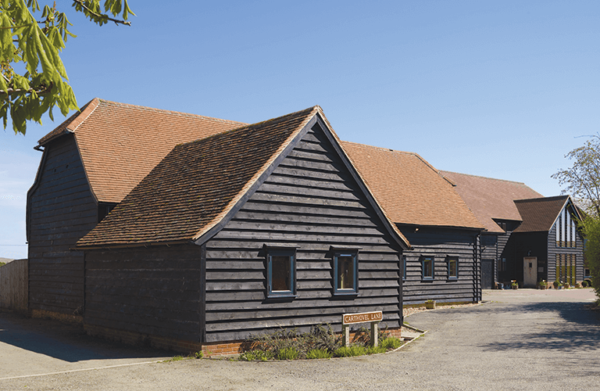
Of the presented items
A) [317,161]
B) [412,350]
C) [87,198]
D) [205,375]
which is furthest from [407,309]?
[205,375]

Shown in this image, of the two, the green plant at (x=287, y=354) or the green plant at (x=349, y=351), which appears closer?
the green plant at (x=287, y=354)

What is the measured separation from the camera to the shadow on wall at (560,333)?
51.6ft

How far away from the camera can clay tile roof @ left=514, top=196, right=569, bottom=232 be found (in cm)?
4497

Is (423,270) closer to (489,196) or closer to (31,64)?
(489,196)

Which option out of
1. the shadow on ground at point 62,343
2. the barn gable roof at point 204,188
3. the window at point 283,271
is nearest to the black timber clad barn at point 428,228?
the barn gable roof at point 204,188

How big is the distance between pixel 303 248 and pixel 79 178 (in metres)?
10.2

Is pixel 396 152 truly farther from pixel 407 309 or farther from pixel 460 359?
pixel 460 359

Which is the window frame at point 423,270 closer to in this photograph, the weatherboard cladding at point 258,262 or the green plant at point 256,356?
the weatherboard cladding at point 258,262

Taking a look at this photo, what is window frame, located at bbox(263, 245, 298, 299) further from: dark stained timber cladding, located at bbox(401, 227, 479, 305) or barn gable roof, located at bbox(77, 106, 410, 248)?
dark stained timber cladding, located at bbox(401, 227, 479, 305)

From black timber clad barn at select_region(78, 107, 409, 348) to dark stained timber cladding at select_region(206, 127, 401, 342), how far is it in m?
0.03

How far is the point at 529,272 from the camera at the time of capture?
45.8m

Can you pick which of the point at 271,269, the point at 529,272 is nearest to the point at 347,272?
the point at 271,269

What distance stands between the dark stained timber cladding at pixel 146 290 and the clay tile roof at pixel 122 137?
3100 mm

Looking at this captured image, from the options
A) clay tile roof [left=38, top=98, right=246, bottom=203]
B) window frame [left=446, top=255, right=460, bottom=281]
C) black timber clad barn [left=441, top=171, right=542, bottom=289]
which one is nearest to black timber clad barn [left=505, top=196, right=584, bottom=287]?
black timber clad barn [left=441, top=171, right=542, bottom=289]
